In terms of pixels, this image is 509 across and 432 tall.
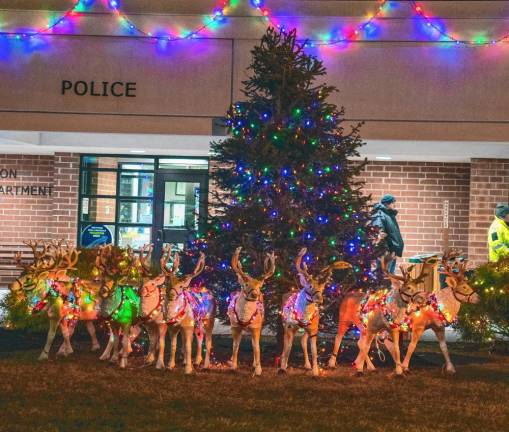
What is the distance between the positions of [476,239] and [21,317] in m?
9.13

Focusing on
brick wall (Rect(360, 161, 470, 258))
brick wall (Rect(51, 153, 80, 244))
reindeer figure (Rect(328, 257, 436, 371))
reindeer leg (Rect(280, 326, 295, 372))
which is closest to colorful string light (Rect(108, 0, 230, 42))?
brick wall (Rect(51, 153, 80, 244))

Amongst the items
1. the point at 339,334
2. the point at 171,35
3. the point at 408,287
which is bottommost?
the point at 339,334

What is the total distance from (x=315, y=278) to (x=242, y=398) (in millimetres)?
1956

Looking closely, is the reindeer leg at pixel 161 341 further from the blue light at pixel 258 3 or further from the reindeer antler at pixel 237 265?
the blue light at pixel 258 3

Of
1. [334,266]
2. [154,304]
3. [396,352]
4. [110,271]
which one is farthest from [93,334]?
[396,352]

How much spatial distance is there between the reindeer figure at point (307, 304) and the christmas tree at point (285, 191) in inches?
18.3

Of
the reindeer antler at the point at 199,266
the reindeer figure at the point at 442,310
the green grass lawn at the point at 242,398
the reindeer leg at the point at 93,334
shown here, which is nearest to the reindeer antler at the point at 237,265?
the reindeer antler at the point at 199,266

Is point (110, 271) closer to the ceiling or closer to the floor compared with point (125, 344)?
closer to the ceiling

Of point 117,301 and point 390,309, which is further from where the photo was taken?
point 117,301

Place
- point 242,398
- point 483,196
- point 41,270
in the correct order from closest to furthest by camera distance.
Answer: point 242,398
point 41,270
point 483,196

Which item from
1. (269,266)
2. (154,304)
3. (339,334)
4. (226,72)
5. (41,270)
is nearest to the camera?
(154,304)

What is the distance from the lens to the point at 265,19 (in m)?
17.4

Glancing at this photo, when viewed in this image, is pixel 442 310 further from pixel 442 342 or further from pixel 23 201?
pixel 23 201

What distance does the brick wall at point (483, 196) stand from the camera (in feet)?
59.8
